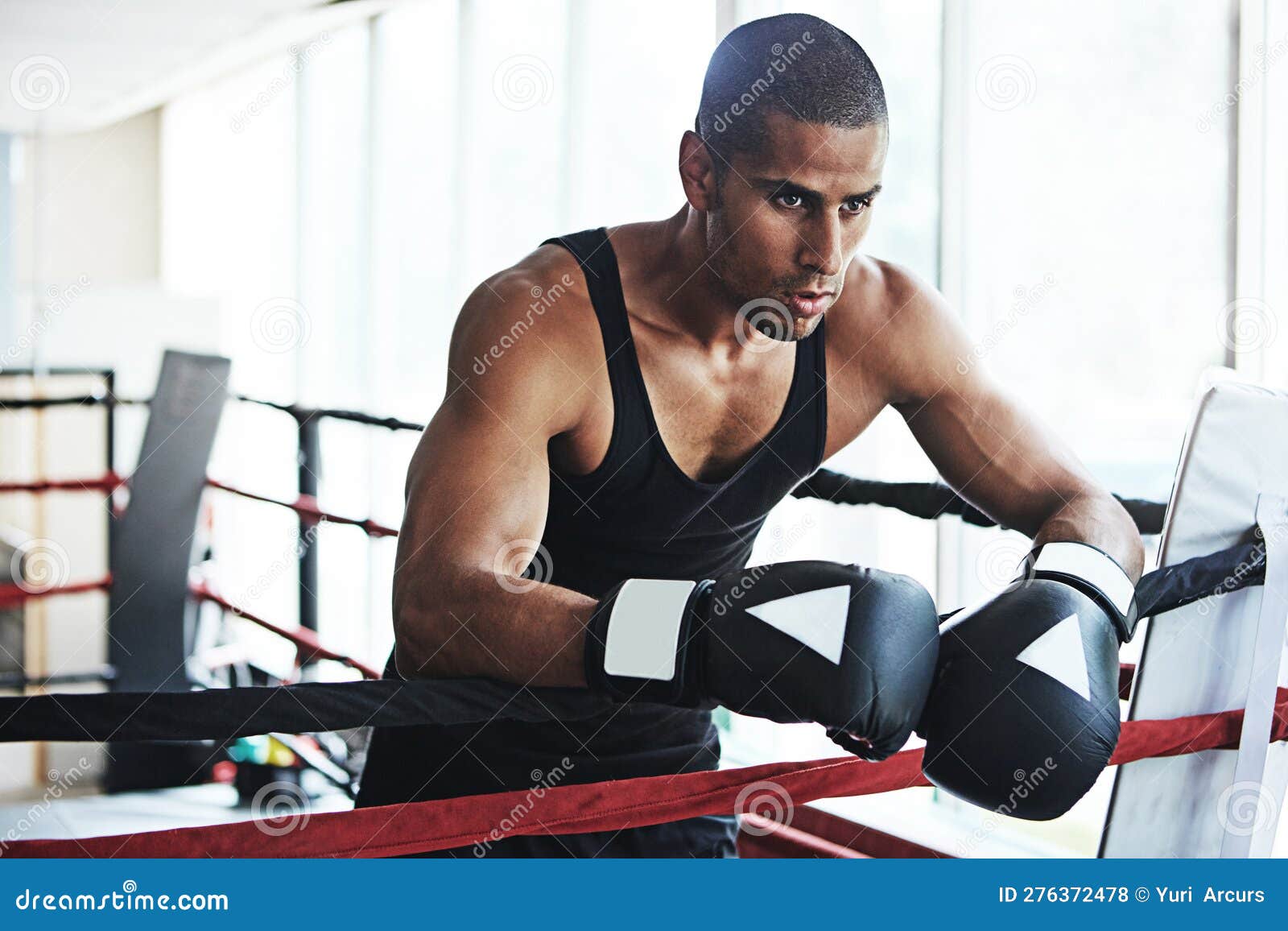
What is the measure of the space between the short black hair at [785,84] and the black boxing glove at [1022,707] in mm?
469

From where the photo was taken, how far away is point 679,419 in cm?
124

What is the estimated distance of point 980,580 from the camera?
2.21 metres

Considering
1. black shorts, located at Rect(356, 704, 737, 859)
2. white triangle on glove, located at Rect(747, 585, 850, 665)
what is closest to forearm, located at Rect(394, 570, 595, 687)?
white triangle on glove, located at Rect(747, 585, 850, 665)

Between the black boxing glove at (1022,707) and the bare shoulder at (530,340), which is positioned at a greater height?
the bare shoulder at (530,340)

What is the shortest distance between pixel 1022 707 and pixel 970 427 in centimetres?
53

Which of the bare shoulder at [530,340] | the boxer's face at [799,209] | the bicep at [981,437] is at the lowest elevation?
the bicep at [981,437]

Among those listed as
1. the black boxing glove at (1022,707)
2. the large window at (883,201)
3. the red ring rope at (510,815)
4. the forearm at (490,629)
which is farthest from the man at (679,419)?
the large window at (883,201)

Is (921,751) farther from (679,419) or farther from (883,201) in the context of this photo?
(883,201)

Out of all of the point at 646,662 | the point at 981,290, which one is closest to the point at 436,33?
the point at 981,290

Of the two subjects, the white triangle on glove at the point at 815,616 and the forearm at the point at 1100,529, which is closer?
the white triangle on glove at the point at 815,616

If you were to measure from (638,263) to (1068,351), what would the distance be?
3.50 feet

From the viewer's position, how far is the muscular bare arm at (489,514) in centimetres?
92

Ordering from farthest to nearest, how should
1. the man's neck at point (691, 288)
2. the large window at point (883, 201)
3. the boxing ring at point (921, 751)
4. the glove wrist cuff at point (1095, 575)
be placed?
the large window at point (883, 201) → the man's neck at point (691, 288) → the glove wrist cuff at point (1095, 575) → the boxing ring at point (921, 751)

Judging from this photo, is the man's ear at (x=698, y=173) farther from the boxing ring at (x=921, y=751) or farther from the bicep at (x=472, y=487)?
the boxing ring at (x=921, y=751)
